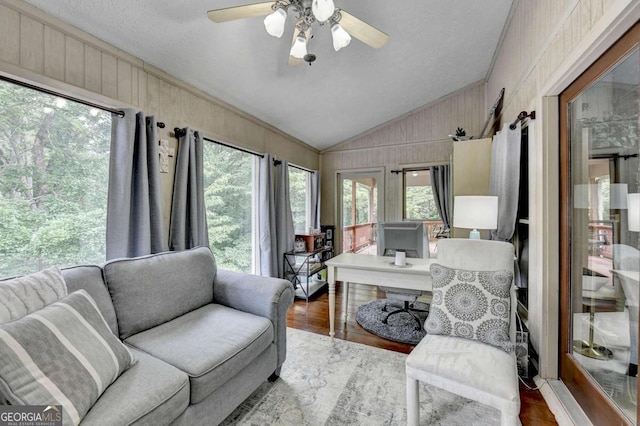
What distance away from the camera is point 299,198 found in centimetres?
479

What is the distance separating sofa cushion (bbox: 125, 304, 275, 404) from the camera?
4.40 ft

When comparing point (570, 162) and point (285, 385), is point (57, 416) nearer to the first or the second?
point (285, 385)

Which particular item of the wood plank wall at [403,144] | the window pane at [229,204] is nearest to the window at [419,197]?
the wood plank wall at [403,144]

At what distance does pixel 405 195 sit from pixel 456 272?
10.0 ft

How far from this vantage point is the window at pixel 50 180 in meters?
1.59

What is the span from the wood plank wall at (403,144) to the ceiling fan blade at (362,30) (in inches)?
118

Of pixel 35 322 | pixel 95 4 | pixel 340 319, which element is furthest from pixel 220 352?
pixel 95 4

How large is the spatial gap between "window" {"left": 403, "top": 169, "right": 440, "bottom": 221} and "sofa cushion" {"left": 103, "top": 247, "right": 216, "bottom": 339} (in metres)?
3.57

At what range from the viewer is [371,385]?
1868 mm

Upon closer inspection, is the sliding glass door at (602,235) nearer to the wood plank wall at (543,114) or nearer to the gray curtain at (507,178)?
the wood plank wall at (543,114)

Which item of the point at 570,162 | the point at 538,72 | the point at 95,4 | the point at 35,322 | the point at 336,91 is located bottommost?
the point at 35,322

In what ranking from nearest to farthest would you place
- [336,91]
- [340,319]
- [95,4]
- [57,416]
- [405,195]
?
[57,416]
[95,4]
[340,319]
[336,91]
[405,195]

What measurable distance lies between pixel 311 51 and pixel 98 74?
1760 mm

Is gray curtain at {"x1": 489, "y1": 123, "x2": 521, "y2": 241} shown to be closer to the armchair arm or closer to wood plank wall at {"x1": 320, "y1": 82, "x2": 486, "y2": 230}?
wood plank wall at {"x1": 320, "y1": 82, "x2": 486, "y2": 230}
